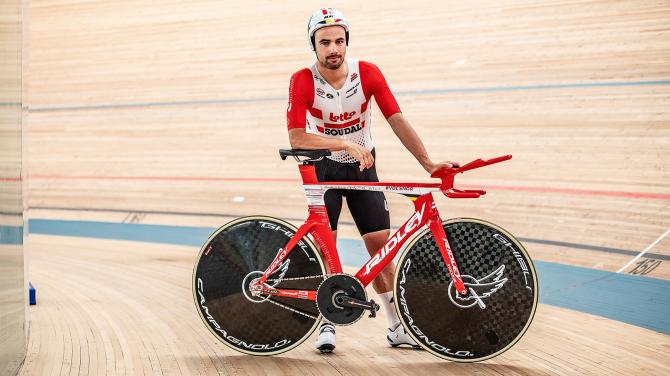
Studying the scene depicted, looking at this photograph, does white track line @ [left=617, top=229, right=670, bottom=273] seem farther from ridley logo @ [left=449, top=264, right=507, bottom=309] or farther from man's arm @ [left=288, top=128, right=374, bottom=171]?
man's arm @ [left=288, top=128, right=374, bottom=171]

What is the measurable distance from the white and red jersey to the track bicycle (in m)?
0.22

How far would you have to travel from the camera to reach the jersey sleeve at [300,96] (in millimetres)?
2960

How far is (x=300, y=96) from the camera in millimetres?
Answer: 2990

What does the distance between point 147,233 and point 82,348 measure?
3.65 metres

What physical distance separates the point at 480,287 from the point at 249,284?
76 centimetres

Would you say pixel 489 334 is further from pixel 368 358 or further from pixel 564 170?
pixel 564 170

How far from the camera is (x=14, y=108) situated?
112 inches

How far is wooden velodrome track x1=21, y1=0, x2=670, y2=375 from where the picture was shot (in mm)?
3230

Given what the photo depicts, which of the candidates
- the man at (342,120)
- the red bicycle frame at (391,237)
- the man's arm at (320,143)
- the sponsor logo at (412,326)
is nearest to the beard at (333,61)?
the man at (342,120)

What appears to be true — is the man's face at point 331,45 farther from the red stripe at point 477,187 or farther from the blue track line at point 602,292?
the blue track line at point 602,292

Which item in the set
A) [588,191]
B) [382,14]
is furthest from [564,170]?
[382,14]

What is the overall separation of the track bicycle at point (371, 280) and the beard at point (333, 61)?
319 mm

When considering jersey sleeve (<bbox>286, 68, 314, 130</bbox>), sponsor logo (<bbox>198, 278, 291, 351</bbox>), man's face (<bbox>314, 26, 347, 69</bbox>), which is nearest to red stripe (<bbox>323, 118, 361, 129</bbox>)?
jersey sleeve (<bbox>286, 68, 314, 130</bbox>)

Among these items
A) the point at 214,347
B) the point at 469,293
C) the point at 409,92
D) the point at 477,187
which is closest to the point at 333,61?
the point at 469,293
